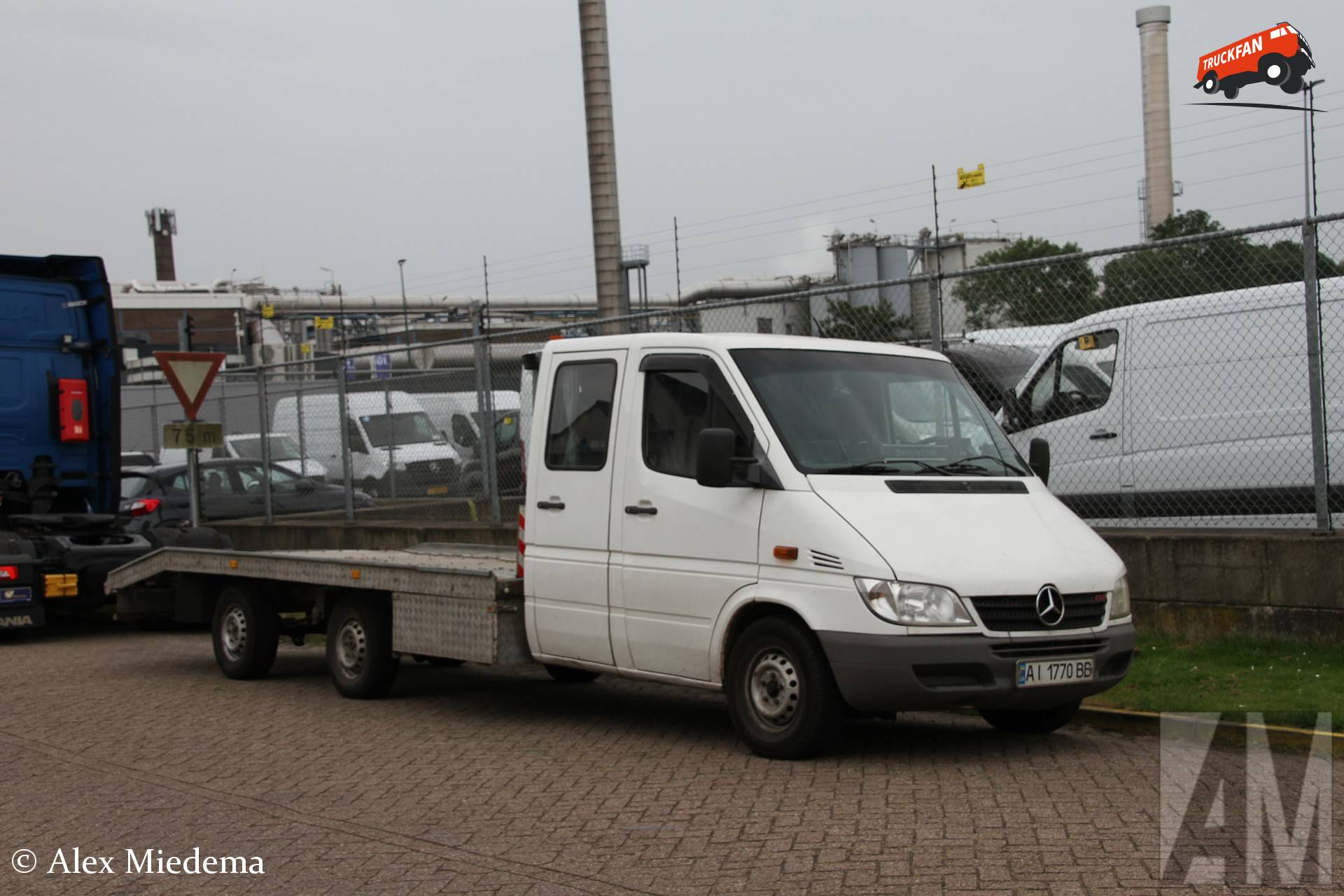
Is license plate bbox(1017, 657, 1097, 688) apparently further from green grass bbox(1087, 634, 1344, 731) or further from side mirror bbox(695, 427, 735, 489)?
side mirror bbox(695, 427, 735, 489)

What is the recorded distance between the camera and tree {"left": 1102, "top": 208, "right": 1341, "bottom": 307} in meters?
9.51

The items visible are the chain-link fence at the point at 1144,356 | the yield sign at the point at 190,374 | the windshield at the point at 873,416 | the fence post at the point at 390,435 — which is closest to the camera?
the windshield at the point at 873,416

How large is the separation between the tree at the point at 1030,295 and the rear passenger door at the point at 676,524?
3504 millimetres

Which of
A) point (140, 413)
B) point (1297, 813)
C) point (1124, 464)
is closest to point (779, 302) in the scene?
point (1124, 464)

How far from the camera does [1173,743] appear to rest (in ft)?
25.2

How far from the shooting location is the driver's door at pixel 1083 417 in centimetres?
1073

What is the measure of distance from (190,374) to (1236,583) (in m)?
10.0

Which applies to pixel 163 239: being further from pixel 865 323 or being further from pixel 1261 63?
pixel 865 323

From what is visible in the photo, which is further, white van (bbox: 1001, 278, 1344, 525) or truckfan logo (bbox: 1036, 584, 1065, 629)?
white van (bbox: 1001, 278, 1344, 525)

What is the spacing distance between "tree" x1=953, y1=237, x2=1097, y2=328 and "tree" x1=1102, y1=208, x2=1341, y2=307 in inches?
8.0

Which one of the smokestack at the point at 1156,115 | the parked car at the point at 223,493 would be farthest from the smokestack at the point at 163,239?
the parked car at the point at 223,493

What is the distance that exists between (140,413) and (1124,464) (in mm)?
20455

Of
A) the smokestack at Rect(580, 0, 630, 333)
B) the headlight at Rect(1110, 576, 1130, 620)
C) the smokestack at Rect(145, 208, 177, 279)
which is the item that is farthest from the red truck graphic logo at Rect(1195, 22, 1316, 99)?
the smokestack at Rect(145, 208, 177, 279)

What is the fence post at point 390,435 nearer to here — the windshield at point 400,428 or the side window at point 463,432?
the windshield at point 400,428
